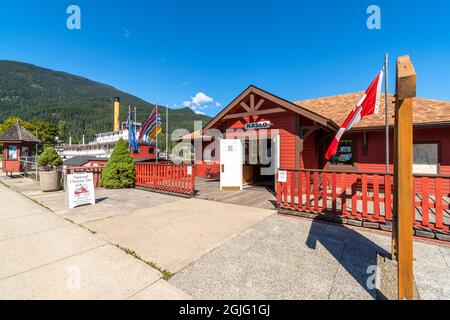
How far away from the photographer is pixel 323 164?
9.53 metres

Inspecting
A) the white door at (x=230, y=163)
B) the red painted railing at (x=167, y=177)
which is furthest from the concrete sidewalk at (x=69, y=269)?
the white door at (x=230, y=163)

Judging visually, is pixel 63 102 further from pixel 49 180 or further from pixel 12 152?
pixel 49 180

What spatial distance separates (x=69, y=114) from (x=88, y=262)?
441ft

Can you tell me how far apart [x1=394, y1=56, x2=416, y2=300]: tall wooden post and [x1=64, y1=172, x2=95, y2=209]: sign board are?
738 centimetres

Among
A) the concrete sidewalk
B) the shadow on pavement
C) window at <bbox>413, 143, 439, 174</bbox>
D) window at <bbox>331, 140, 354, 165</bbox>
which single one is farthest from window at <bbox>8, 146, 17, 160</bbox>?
window at <bbox>413, 143, 439, 174</bbox>

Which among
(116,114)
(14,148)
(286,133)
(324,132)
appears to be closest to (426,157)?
(324,132)

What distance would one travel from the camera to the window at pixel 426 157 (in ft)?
24.5

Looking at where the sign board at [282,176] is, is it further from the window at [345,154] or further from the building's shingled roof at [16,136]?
the building's shingled roof at [16,136]

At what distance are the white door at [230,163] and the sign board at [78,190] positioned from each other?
4788mm

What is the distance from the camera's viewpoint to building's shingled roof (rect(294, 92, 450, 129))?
741cm

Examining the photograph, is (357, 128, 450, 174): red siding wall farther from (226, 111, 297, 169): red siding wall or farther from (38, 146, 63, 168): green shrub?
(38, 146, 63, 168): green shrub

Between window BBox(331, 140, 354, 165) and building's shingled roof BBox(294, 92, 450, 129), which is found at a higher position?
building's shingled roof BBox(294, 92, 450, 129)
